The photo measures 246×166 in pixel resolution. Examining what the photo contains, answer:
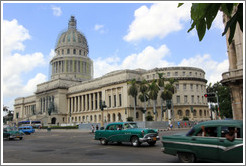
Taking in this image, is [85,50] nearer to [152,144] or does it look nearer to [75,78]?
[75,78]

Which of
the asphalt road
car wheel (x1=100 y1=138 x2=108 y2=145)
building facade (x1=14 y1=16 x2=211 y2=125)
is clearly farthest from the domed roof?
the asphalt road

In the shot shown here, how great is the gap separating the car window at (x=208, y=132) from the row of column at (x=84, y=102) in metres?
73.6

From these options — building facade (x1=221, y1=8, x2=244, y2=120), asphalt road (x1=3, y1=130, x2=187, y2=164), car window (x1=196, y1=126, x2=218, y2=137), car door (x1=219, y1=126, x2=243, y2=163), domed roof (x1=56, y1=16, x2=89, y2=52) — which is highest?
domed roof (x1=56, y1=16, x2=89, y2=52)

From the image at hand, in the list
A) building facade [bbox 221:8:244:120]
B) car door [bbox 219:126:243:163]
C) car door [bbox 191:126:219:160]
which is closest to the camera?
car door [bbox 219:126:243:163]

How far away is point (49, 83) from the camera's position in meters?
96.5

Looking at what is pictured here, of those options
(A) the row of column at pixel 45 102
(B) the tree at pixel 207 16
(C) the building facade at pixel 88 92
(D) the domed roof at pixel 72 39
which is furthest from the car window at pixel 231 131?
(D) the domed roof at pixel 72 39

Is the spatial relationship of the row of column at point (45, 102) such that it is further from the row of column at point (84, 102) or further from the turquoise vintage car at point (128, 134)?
the turquoise vintage car at point (128, 134)

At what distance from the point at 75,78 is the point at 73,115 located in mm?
17983

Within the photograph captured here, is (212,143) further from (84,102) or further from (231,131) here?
(84,102)

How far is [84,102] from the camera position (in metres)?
87.8

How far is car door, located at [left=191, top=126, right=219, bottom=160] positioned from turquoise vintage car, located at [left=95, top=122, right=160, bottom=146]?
6962mm

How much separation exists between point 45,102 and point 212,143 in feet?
315

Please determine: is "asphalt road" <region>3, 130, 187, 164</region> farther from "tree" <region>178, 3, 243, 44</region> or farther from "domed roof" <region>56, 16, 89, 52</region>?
"domed roof" <region>56, 16, 89, 52</region>

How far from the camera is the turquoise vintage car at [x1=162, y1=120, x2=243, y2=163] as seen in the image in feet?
22.6
